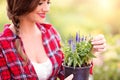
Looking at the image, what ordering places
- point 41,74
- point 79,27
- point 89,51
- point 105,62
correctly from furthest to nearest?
point 79,27 → point 105,62 → point 41,74 → point 89,51

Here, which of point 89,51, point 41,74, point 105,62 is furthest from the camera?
point 105,62

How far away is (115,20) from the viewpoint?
443cm

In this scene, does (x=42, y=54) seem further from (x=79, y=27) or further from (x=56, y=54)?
(x=79, y=27)

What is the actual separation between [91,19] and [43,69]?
243 centimetres

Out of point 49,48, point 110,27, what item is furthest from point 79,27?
point 49,48

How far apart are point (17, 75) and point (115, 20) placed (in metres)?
2.72

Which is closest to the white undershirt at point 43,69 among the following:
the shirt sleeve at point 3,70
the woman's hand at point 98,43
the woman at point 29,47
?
the woman at point 29,47

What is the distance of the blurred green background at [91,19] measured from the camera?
4.08 m

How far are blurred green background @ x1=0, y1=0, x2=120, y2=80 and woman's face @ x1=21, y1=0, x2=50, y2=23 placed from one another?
207cm

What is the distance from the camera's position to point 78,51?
177cm

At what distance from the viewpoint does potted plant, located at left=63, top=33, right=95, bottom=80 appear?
1751mm

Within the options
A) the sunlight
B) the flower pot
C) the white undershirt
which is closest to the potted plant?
the flower pot

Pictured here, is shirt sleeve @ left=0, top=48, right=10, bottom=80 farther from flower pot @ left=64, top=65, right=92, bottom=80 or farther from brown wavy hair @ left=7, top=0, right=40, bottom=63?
flower pot @ left=64, top=65, right=92, bottom=80

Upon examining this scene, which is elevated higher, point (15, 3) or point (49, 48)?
point (15, 3)
